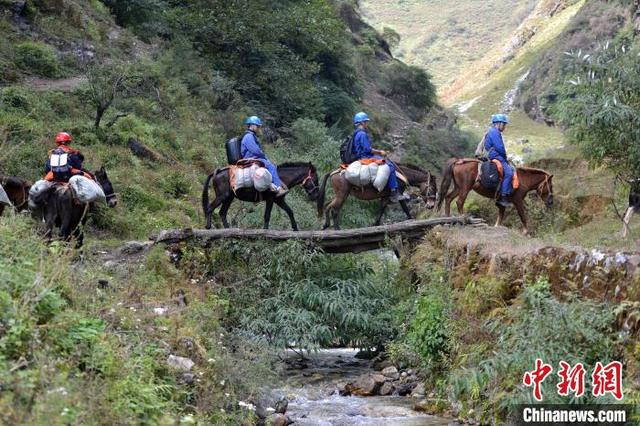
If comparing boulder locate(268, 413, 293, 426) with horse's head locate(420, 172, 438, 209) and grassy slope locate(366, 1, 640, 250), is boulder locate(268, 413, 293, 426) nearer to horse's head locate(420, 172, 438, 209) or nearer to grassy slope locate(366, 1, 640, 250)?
grassy slope locate(366, 1, 640, 250)

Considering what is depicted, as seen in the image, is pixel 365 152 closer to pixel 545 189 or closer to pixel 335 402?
pixel 545 189

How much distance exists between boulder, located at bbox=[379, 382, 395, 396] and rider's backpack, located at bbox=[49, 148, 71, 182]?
6420 mm

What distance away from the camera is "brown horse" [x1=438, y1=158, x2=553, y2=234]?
15.7 m

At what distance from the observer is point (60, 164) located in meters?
13.1

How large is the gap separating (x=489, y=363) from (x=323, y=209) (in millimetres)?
8187

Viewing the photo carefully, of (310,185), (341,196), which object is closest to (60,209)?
(310,185)

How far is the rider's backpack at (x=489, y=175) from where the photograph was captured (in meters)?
15.4

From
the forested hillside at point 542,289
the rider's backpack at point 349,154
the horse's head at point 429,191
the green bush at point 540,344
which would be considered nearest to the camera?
the green bush at point 540,344

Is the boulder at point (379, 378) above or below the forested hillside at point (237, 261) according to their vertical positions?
below

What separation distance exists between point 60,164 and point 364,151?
5905 millimetres

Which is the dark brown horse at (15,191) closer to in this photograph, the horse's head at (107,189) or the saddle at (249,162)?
the horse's head at (107,189)

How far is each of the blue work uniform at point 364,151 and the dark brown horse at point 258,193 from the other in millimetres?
1214

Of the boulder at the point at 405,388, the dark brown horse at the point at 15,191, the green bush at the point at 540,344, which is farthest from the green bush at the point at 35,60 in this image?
the green bush at the point at 540,344

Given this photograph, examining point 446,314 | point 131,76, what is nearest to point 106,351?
point 446,314
